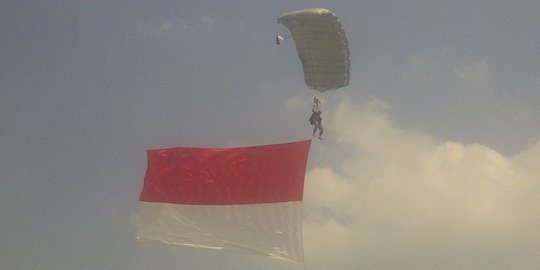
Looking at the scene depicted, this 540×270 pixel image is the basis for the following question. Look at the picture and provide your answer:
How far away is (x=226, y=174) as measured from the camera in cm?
2214

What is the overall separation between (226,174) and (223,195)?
660 millimetres

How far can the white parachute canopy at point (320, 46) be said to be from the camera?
19000mm

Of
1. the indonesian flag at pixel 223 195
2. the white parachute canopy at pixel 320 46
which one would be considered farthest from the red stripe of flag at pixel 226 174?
the white parachute canopy at pixel 320 46

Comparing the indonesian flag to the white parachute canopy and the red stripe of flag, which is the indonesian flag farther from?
the white parachute canopy

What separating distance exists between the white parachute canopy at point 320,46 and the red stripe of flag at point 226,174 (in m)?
2.36

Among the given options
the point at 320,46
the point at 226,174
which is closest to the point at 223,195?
the point at 226,174

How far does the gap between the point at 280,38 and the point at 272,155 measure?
14.0 ft

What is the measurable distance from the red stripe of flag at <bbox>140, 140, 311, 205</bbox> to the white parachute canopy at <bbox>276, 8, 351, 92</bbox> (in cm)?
236

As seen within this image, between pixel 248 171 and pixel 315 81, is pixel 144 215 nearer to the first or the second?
pixel 248 171

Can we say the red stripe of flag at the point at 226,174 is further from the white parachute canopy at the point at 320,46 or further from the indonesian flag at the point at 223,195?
the white parachute canopy at the point at 320,46

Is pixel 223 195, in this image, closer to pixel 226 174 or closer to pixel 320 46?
pixel 226 174

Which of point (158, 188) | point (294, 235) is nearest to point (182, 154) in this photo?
point (158, 188)

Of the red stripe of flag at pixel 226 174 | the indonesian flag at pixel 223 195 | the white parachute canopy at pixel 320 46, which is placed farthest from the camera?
the red stripe of flag at pixel 226 174

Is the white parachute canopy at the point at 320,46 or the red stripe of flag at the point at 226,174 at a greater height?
the white parachute canopy at the point at 320,46
